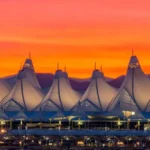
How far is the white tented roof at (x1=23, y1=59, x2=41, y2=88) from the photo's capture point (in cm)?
→ 12851

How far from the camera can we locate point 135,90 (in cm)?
11650

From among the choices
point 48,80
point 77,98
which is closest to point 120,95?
Answer: point 77,98

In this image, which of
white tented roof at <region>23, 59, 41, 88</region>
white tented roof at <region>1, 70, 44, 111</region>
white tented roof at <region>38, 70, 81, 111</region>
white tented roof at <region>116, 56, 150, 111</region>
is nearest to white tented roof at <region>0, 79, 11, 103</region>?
white tented roof at <region>1, 70, 44, 111</region>

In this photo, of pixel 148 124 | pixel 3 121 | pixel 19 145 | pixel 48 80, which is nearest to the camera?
pixel 19 145

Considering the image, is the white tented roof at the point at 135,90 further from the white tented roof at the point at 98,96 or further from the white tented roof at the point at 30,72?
the white tented roof at the point at 30,72

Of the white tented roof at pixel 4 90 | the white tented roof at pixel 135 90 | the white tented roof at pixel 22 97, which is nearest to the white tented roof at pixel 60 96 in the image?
the white tented roof at pixel 22 97

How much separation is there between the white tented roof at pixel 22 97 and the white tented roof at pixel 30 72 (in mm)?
1089

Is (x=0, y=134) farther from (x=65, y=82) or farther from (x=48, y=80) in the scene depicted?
(x=48, y=80)

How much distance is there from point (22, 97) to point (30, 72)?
17.1ft

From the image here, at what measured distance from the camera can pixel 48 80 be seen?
5994 inches

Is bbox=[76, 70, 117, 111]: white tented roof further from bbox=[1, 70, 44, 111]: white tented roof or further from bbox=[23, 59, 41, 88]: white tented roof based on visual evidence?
bbox=[23, 59, 41, 88]: white tented roof

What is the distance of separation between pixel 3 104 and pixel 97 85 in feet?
41.4

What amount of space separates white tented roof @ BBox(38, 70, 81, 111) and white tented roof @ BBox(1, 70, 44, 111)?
7.94 feet

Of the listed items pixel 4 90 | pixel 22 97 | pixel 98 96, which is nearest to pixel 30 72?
pixel 4 90
